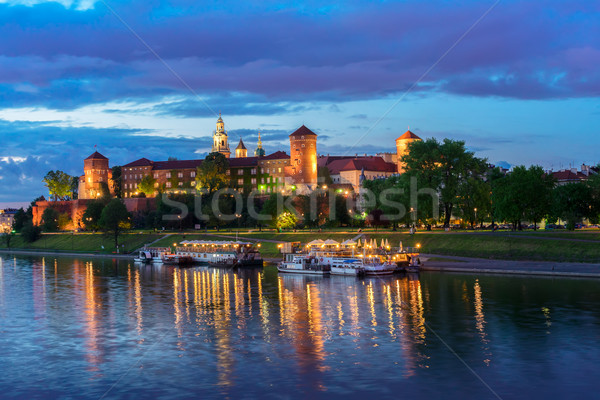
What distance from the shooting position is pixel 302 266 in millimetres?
69500

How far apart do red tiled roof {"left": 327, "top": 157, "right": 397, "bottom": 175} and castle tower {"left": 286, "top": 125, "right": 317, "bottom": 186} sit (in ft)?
65.0

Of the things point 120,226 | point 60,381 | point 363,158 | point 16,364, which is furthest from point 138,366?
point 363,158

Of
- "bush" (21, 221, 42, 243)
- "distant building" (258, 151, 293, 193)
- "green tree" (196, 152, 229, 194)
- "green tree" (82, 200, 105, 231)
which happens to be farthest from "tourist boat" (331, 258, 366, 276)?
"distant building" (258, 151, 293, 193)

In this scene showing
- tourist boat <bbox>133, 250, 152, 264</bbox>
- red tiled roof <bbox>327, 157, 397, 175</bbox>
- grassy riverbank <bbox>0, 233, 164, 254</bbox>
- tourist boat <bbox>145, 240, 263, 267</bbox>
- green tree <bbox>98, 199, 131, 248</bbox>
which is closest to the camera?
tourist boat <bbox>145, 240, 263, 267</bbox>

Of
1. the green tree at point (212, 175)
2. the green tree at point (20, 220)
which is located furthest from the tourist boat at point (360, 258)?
the green tree at point (20, 220)

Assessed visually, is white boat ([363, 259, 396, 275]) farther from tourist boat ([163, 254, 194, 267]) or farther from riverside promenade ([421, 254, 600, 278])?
tourist boat ([163, 254, 194, 267])

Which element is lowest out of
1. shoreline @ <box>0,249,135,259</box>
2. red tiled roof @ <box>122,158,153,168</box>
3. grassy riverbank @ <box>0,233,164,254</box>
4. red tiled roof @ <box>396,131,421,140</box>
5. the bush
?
shoreline @ <box>0,249,135,259</box>

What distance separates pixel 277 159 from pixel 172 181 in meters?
31.6

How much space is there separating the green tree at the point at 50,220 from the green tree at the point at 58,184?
2858 cm

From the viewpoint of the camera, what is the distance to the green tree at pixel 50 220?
499 ft

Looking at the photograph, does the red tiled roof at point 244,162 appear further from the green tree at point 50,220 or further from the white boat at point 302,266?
the white boat at point 302,266

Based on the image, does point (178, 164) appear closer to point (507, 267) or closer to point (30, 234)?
point (30, 234)

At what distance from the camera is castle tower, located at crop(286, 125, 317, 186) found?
547ft

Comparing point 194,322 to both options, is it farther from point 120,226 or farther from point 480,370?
point 120,226
